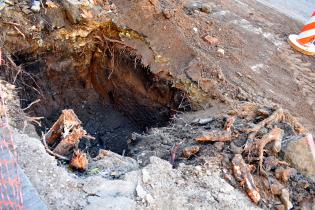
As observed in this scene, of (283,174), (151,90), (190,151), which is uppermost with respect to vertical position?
(283,174)

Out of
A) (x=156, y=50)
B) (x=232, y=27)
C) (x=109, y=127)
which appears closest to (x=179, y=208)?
(x=156, y=50)

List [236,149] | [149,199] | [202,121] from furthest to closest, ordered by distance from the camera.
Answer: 1. [202,121]
2. [236,149]
3. [149,199]

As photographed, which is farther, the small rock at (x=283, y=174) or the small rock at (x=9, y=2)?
the small rock at (x=9, y=2)

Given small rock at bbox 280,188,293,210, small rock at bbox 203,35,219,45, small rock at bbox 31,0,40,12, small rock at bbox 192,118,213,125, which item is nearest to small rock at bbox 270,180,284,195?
small rock at bbox 280,188,293,210

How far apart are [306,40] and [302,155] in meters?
3.39

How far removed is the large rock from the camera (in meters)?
4.02

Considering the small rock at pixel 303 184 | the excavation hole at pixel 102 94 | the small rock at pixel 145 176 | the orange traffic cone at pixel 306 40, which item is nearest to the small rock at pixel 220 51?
the excavation hole at pixel 102 94

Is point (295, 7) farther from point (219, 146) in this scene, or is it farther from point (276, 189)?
point (276, 189)

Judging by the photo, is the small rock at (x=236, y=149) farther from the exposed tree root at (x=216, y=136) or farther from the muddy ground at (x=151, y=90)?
the exposed tree root at (x=216, y=136)

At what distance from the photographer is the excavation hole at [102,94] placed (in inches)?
220

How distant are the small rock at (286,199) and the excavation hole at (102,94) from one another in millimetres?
2122

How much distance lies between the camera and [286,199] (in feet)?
12.1

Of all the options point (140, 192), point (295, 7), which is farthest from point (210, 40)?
point (140, 192)

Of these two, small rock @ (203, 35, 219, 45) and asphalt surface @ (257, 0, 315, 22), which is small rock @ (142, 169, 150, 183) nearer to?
small rock @ (203, 35, 219, 45)
